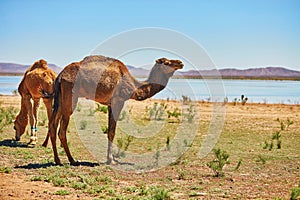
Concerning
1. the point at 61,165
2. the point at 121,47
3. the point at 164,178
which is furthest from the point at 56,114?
the point at 164,178

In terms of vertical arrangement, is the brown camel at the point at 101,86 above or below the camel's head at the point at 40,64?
below

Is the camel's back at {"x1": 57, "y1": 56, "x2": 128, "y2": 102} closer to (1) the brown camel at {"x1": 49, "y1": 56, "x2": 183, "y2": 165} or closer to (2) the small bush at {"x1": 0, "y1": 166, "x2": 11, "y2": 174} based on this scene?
(1) the brown camel at {"x1": 49, "y1": 56, "x2": 183, "y2": 165}

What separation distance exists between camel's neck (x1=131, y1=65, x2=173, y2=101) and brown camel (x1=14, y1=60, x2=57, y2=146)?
2729 mm

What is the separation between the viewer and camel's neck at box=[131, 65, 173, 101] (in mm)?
10508

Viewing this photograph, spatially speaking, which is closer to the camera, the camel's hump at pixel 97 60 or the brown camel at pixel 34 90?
the camel's hump at pixel 97 60

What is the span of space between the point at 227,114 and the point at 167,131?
25.0ft

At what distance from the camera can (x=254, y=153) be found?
12445mm

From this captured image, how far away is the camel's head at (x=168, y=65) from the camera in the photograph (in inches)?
410

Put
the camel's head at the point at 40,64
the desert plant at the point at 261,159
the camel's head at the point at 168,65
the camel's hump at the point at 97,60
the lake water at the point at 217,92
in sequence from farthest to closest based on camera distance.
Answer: the lake water at the point at 217,92 < the camel's head at the point at 40,64 < the desert plant at the point at 261,159 < the camel's head at the point at 168,65 < the camel's hump at the point at 97,60

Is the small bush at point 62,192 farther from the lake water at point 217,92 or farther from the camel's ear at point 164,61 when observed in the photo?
the lake water at point 217,92

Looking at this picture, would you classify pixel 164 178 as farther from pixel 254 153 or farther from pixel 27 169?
pixel 254 153

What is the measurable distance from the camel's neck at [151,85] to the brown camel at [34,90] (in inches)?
107

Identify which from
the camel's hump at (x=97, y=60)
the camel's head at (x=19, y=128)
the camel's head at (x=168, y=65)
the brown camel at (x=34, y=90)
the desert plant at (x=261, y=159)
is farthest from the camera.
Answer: the camel's head at (x=19, y=128)

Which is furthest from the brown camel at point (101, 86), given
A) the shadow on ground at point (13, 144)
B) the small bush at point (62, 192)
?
the shadow on ground at point (13, 144)
